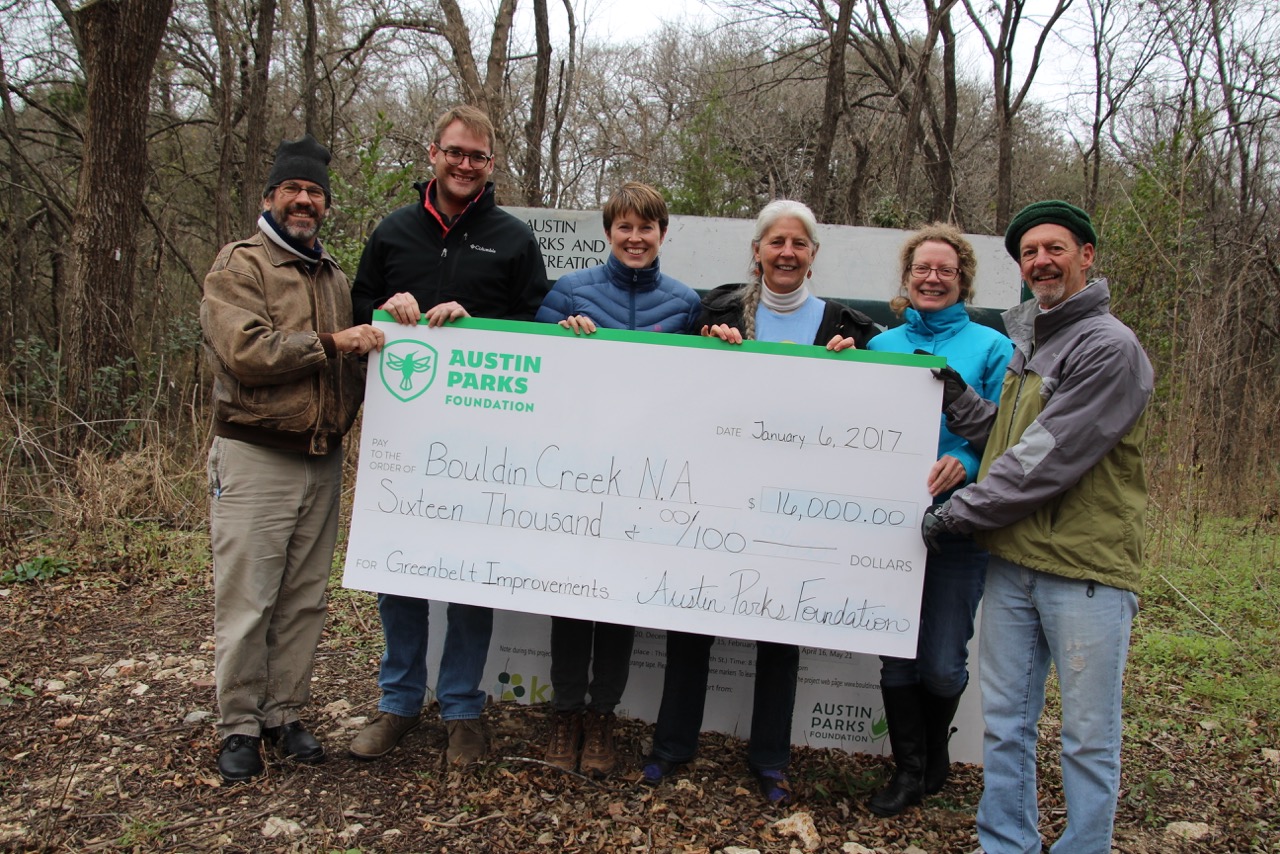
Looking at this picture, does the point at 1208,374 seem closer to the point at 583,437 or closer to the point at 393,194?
the point at 583,437

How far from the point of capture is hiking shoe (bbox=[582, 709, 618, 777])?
3.48 meters

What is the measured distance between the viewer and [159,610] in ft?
17.6

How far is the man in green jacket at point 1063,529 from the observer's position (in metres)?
2.55

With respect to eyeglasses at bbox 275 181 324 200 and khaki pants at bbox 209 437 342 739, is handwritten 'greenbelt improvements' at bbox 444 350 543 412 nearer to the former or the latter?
khaki pants at bbox 209 437 342 739

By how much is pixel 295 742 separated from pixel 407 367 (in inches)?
60.2

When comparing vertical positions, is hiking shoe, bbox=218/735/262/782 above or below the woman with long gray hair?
below

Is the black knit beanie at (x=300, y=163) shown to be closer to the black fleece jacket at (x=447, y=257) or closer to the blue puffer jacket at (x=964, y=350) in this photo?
the black fleece jacket at (x=447, y=257)

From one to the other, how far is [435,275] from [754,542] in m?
1.60

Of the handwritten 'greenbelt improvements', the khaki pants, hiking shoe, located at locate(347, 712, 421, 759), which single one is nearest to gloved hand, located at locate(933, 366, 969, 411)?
the handwritten 'greenbelt improvements'

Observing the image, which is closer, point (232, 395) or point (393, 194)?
point (232, 395)

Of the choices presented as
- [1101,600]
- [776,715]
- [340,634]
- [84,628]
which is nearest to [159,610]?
[84,628]

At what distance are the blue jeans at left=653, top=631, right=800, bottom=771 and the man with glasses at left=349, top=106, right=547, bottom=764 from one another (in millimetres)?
752

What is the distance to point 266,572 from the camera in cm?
328

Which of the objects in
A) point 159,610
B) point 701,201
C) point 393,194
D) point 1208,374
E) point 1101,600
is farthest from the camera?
point 701,201
